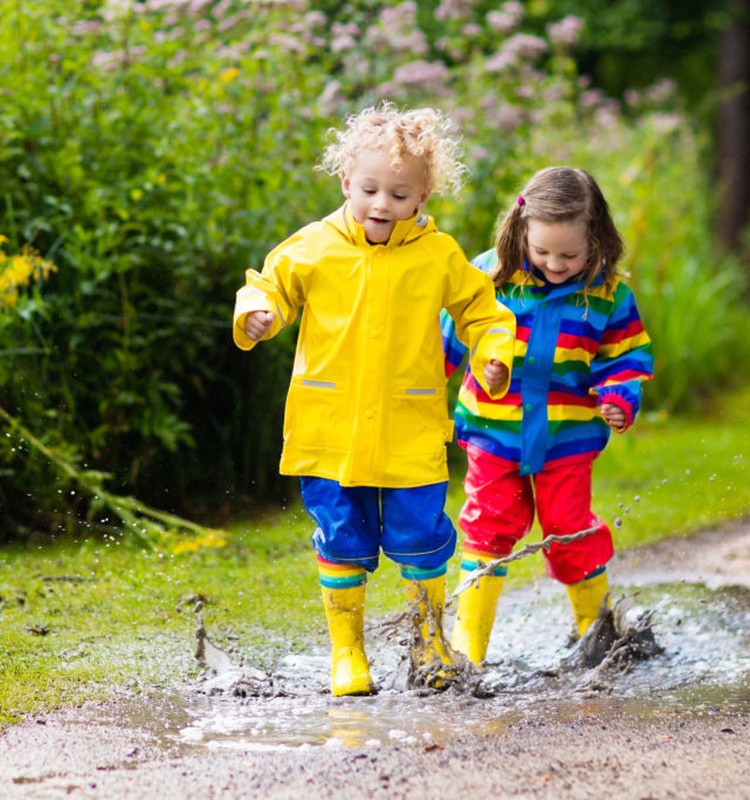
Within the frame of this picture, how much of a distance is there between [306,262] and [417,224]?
0.33 meters

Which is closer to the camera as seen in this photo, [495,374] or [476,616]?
[495,374]

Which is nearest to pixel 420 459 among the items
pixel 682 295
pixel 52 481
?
pixel 52 481

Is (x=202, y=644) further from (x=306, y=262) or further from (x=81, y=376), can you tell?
(x=81, y=376)

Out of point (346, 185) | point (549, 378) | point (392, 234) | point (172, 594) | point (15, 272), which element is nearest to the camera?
point (392, 234)

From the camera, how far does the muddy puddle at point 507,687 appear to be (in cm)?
324

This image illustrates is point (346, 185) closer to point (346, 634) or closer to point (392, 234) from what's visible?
point (392, 234)

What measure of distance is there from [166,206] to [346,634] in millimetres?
2491

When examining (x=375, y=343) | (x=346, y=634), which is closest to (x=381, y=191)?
(x=375, y=343)

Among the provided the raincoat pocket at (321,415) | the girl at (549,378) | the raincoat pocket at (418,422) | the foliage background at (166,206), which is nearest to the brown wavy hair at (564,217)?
the girl at (549,378)

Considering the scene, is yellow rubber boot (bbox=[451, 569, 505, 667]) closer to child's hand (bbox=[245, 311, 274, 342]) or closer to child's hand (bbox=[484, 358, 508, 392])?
child's hand (bbox=[484, 358, 508, 392])

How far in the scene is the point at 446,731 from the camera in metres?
3.20

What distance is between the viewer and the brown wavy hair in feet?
12.7

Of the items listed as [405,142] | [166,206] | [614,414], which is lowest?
[614,414]

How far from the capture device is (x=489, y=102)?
6699 mm
